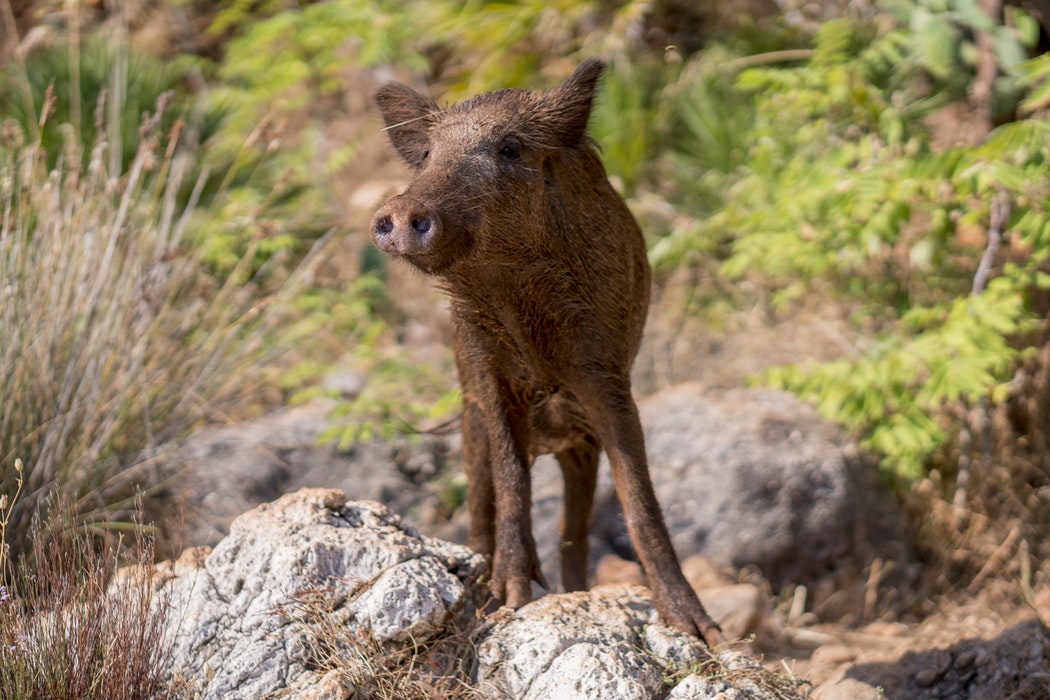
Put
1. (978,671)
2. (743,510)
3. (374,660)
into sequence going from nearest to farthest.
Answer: (374,660) < (978,671) < (743,510)

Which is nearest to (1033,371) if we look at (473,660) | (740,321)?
(740,321)

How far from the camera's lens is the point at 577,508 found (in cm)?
419

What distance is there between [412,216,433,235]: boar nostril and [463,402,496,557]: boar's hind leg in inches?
39.1

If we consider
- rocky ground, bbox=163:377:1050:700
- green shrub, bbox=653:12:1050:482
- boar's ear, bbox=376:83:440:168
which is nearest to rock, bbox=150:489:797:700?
boar's ear, bbox=376:83:440:168

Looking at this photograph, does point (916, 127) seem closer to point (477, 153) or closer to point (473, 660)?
point (477, 153)

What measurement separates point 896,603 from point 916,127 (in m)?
2.91

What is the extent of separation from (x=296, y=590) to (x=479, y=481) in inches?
33.2

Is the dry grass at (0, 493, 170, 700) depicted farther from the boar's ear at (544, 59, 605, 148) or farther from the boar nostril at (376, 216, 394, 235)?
the boar's ear at (544, 59, 605, 148)

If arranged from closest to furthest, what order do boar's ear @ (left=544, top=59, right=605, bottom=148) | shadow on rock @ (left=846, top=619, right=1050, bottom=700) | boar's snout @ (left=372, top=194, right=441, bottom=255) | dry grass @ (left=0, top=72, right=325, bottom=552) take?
boar's snout @ (left=372, top=194, right=441, bottom=255)
boar's ear @ (left=544, top=59, right=605, bottom=148)
shadow on rock @ (left=846, top=619, right=1050, bottom=700)
dry grass @ (left=0, top=72, right=325, bottom=552)

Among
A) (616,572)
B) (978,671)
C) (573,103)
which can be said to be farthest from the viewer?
(616,572)

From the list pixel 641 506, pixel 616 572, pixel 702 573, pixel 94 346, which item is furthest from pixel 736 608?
pixel 94 346

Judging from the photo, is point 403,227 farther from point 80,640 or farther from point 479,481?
point 80,640

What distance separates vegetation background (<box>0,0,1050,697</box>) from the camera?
478cm

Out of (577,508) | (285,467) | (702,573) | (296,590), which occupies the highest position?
(296,590)
